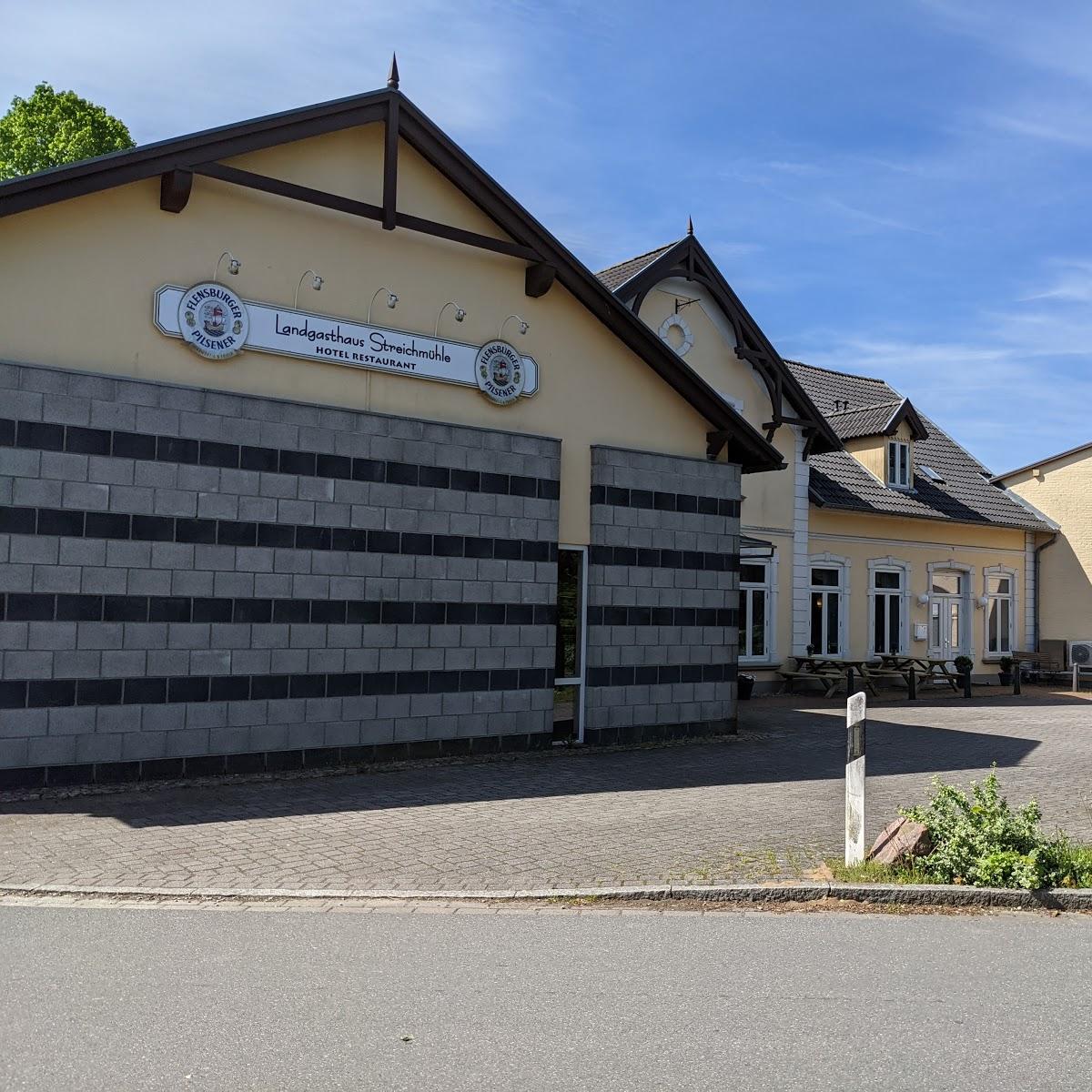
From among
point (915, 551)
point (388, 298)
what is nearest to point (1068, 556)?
point (915, 551)

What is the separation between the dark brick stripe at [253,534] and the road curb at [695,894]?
13.1 feet

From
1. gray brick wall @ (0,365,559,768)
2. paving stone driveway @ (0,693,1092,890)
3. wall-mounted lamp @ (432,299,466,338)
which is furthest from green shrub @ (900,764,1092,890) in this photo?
wall-mounted lamp @ (432,299,466,338)

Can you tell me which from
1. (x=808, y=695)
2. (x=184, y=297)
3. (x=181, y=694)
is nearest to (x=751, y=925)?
(x=181, y=694)

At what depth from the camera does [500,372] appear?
13.9 metres

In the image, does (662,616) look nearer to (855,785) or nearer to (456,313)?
(456,313)

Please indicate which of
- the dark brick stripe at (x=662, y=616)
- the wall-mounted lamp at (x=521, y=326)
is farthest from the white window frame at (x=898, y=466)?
the wall-mounted lamp at (x=521, y=326)

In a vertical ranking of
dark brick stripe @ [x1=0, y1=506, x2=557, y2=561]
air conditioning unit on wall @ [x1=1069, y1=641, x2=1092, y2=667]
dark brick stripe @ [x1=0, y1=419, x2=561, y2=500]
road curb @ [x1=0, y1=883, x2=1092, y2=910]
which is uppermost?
dark brick stripe @ [x1=0, y1=419, x2=561, y2=500]

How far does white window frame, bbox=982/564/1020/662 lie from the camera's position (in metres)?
30.5

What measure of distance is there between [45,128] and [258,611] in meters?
23.7

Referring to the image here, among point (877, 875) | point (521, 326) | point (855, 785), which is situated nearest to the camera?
point (877, 875)

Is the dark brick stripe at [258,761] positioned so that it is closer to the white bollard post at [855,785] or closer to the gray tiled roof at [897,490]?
the white bollard post at [855,785]

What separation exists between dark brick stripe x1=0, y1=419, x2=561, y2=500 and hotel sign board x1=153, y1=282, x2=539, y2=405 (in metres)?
0.98

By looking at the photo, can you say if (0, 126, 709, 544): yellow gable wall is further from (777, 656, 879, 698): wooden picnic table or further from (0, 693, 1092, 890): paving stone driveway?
(777, 656, 879, 698): wooden picnic table

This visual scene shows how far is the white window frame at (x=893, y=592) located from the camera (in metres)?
27.4
